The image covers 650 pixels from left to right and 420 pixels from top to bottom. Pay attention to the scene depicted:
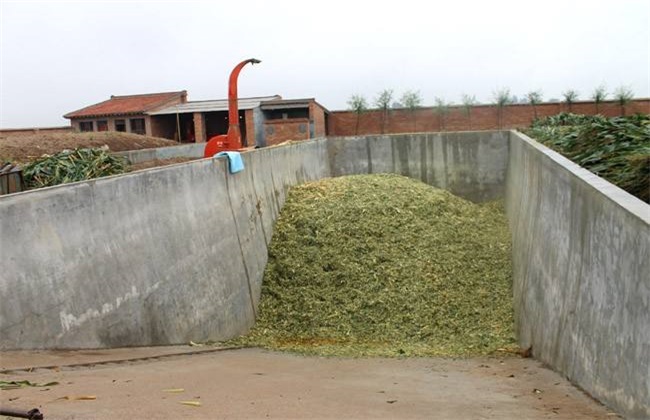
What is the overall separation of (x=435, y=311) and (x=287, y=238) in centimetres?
318

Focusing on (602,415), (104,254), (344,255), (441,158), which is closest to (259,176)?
(344,255)

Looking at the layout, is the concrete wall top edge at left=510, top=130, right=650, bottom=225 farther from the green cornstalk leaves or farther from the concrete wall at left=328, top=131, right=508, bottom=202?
the concrete wall at left=328, top=131, right=508, bottom=202

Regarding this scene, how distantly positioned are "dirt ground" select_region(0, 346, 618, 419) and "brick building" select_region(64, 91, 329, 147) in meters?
18.8

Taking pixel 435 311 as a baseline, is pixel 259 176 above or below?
above

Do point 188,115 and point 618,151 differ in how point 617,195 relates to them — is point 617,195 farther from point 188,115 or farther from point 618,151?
point 188,115

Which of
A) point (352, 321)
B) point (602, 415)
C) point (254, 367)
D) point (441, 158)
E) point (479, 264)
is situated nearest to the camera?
point (602, 415)

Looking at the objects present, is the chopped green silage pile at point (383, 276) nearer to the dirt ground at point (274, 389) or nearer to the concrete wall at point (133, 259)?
the concrete wall at point (133, 259)

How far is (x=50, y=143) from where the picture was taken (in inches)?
519

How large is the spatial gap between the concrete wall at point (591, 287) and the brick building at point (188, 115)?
17933mm

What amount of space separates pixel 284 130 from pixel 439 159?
9004 mm

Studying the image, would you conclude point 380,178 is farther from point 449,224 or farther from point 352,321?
point 352,321

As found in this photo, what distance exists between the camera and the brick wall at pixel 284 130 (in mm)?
21781

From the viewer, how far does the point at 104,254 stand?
5.09m

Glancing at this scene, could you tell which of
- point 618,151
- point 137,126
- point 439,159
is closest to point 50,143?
point 439,159
